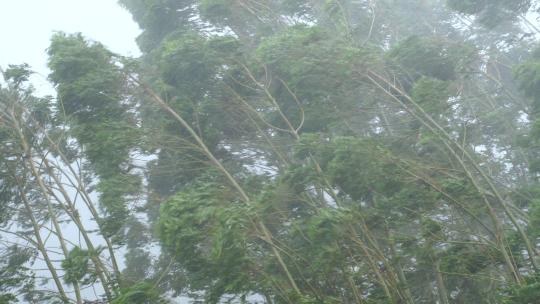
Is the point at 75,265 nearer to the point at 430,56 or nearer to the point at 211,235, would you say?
the point at 211,235

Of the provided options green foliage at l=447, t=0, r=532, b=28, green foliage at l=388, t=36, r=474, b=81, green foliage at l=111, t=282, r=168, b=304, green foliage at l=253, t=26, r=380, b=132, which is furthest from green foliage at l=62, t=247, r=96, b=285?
green foliage at l=447, t=0, r=532, b=28

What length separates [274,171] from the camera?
11.5m

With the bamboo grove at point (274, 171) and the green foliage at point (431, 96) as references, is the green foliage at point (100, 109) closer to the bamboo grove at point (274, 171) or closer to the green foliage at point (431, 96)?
the bamboo grove at point (274, 171)

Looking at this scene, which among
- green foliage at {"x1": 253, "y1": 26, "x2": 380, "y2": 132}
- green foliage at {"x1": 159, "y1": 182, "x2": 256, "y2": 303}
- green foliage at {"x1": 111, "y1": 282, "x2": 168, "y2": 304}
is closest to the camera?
green foliage at {"x1": 159, "y1": 182, "x2": 256, "y2": 303}

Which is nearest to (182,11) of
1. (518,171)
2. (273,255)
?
(273,255)

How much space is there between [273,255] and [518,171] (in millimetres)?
10267

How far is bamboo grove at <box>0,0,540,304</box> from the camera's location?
7066 mm

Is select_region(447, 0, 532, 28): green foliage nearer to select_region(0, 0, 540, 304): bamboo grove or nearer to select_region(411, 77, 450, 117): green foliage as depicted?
select_region(0, 0, 540, 304): bamboo grove

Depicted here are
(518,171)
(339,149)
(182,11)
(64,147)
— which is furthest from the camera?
(518,171)

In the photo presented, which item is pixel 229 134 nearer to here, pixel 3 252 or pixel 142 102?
pixel 142 102

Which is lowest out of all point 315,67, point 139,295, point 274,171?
point 139,295

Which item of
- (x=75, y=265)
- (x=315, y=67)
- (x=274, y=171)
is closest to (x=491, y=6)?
(x=315, y=67)

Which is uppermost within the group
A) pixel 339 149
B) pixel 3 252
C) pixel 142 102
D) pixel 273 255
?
pixel 142 102

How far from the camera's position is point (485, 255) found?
7879 mm
